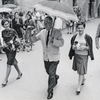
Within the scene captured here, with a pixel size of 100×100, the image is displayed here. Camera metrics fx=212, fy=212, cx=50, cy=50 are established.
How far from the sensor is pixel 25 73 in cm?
633

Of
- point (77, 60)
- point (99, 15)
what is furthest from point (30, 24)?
point (99, 15)

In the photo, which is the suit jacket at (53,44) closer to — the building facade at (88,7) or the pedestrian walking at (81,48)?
the pedestrian walking at (81,48)

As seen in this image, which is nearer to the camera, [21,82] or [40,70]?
[21,82]

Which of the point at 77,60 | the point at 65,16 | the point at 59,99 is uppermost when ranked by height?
the point at 65,16

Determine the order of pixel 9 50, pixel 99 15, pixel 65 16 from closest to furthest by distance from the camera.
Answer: pixel 65 16
pixel 9 50
pixel 99 15

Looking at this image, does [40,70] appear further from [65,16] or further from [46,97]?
[65,16]

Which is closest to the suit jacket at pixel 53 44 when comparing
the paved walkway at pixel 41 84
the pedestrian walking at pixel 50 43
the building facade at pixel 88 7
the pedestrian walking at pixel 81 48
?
the pedestrian walking at pixel 50 43

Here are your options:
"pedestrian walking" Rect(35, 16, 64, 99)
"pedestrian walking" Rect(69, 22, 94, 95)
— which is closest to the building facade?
"pedestrian walking" Rect(69, 22, 94, 95)

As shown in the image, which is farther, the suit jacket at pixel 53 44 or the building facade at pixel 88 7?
the building facade at pixel 88 7

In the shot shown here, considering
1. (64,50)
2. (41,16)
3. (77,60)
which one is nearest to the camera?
(77,60)

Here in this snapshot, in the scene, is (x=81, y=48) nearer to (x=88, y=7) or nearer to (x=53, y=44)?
(x=53, y=44)

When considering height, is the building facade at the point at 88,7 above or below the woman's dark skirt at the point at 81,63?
above

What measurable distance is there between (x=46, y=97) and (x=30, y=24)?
5613 mm

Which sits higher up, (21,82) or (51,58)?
(51,58)
